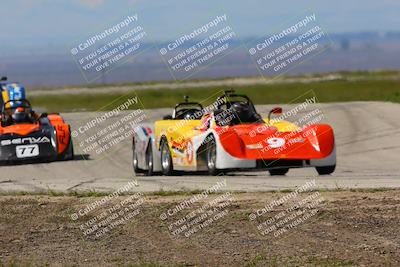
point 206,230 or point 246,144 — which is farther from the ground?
point 206,230

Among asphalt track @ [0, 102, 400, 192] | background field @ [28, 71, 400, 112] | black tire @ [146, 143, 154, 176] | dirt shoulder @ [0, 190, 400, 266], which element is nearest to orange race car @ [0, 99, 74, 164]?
asphalt track @ [0, 102, 400, 192]

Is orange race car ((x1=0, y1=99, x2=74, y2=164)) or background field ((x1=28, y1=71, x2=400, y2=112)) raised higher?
orange race car ((x1=0, y1=99, x2=74, y2=164))

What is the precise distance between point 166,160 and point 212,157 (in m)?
2.11

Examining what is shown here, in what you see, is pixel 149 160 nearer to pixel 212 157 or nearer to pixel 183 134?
pixel 183 134

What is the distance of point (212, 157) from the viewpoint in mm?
19688

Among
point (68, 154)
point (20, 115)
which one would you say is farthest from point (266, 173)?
point (20, 115)

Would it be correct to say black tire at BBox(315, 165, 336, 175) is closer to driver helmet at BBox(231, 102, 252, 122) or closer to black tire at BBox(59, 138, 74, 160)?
driver helmet at BBox(231, 102, 252, 122)

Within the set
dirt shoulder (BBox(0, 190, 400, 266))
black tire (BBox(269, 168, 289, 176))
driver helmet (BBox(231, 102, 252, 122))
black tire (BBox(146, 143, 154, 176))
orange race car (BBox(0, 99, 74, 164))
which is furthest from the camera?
orange race car (BBox(0, 99, 74, 164))

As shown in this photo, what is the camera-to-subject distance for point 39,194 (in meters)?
16.0

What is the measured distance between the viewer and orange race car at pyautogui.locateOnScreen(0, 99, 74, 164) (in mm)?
25469

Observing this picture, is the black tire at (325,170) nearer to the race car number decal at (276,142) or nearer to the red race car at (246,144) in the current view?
the red race car at (246,144)

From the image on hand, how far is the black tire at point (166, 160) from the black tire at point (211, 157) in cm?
160

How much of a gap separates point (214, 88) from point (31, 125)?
55.1 meters

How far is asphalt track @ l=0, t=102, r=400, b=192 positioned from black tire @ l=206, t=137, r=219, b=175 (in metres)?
0.45
